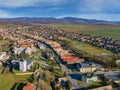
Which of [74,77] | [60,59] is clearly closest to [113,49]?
[60,59]

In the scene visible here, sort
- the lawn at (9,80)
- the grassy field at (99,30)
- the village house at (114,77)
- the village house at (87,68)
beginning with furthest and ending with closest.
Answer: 1. the grassy field at (99,30)
2. the village house at (87,68)
3. the village house at (114,77)
4. the lawn at (9,80)

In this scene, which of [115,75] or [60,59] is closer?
[115,75]

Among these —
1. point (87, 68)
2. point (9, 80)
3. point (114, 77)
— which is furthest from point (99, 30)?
point (9, 80)

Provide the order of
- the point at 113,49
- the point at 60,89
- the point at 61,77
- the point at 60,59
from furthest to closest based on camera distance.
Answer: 1. the point at 113,49
2. the point at 60,59
3. the point at 61,77
4. the point at 60,89

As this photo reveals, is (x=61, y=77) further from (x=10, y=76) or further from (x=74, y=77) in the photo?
(x=10, y=76)

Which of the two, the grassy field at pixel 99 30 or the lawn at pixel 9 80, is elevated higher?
the lawn at pixel 9 80

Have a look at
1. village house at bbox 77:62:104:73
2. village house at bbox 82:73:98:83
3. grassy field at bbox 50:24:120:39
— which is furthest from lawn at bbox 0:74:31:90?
grassy field at bbox 50:24:120:39

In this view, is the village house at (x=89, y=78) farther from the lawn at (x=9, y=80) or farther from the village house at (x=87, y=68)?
the lawn at (x=9, y=80)

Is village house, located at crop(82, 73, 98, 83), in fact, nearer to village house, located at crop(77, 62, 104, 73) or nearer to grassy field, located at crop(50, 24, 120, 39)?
village house, located at crop(77, 62, 104, 73)

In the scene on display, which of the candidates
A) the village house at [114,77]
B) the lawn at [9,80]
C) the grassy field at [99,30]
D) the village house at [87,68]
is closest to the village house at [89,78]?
the village house at [114,77]
